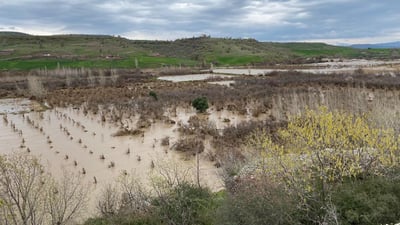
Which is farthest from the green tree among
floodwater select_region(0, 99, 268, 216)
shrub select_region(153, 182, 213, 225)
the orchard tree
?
the orchard tree

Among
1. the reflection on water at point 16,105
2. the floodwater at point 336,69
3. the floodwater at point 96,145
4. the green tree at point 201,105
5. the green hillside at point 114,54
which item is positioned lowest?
the floodwater at point 96,145

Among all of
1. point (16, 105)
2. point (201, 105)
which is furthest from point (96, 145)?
point (16, 105)

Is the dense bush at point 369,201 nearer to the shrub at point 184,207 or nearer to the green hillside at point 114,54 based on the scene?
the shrub at point 184,207

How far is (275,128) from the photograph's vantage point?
20891 millimetres

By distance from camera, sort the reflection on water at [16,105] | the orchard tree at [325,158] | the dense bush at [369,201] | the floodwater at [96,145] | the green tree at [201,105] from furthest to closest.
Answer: the reflection on water at [16,105]
the green tree at [201,105]
the floodwater at [96,145]
the orchard tree at [325,158]
the dense bush at [369,201]

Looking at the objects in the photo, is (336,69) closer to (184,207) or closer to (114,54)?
(114,54)

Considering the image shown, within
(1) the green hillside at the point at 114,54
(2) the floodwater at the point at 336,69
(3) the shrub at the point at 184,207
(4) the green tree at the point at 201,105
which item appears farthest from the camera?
(1) the green hillside at the point at 114,54

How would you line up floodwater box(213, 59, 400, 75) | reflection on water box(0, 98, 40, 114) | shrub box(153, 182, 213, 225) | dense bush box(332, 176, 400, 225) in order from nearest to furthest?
dense bush box(332, 176, 400, 225) < shrub box(153, 182, 213, 225) < reflection on water box(0, 98, 40, 114) < floodwater box(213, 59, 400, 75)

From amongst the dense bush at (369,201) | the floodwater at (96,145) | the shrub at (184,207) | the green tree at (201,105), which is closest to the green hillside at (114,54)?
the floodwater at (96,145)

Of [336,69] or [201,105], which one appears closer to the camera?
[201,105]

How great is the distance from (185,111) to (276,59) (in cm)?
6809

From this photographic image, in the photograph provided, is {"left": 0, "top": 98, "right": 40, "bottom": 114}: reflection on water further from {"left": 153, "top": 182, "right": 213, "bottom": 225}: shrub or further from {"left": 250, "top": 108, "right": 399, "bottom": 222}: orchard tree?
{"left": 250, "top": 108, "right": 399, "bottom": 222}: orchard tree

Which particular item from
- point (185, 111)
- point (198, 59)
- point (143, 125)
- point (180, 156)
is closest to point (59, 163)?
point (180, 156)

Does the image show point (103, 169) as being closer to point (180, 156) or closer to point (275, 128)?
point (180, 156)
